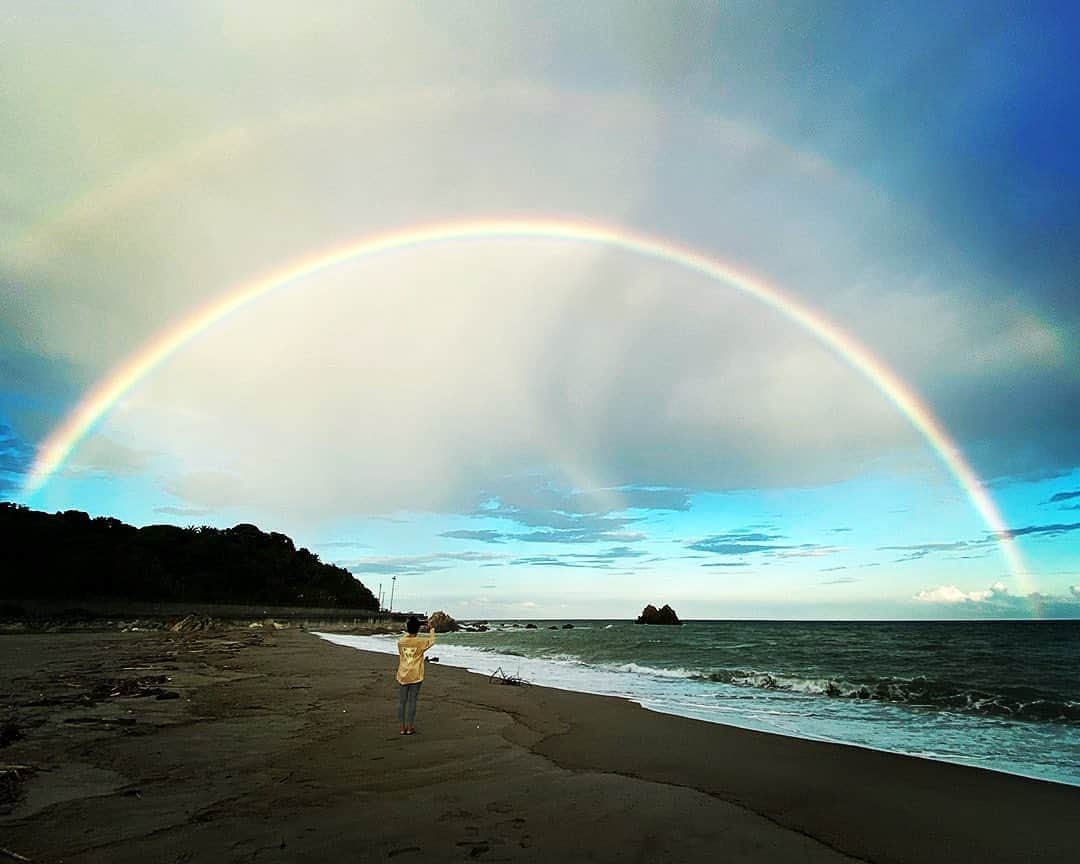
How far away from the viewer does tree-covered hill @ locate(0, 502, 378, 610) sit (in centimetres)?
8300

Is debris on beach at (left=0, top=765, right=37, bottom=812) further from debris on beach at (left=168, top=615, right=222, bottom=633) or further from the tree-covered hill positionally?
the tree-covered hill

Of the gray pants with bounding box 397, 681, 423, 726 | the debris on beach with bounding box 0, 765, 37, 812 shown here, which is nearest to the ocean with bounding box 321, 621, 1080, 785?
the gray pants with bounding box 397, 681, 423, 726

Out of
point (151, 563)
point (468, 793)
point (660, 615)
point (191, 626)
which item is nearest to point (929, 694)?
point (468, 793)

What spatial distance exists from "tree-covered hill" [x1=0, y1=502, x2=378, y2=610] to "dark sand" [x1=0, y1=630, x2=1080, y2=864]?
84.0m

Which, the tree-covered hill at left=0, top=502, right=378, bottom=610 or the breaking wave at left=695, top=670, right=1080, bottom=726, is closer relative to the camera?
the breaking wave at left=695, top=670, right=1080, bottom=726

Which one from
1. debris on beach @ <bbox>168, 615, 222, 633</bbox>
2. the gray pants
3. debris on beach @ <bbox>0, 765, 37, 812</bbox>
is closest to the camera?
debris on beach @ <bbox>0, 765, 37, 812</bbox>

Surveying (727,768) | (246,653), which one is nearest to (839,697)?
(727,768)

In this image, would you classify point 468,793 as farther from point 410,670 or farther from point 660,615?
point 660,615

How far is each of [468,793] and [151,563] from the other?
4639 inches

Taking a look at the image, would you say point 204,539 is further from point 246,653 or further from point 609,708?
point 609,708

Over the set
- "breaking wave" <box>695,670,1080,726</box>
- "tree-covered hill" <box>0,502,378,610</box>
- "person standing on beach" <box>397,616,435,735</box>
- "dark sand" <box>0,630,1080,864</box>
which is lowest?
"dark sand" <box>0,630,1080,864</box>

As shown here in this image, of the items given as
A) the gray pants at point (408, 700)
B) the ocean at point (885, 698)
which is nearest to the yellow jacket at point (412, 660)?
the gray pants at point (408, 700)

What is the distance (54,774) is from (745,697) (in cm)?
2079

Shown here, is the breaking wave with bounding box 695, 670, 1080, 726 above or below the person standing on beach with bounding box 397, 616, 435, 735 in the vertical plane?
below
